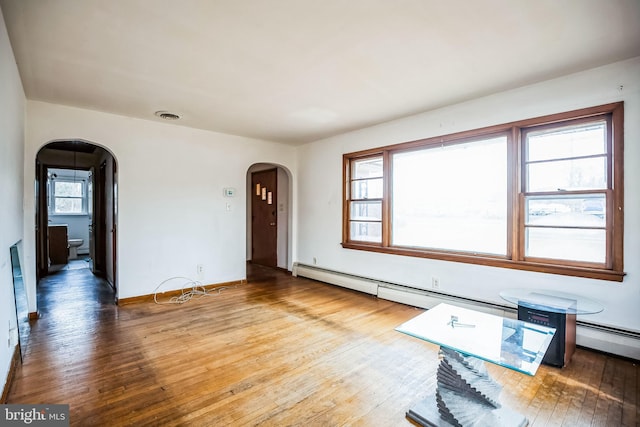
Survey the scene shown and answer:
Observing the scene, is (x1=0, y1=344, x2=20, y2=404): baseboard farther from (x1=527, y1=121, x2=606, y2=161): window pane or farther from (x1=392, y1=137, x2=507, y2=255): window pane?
(x1=527, y1=121, x2=606, y2=161): window pane

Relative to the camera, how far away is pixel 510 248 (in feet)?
10.6

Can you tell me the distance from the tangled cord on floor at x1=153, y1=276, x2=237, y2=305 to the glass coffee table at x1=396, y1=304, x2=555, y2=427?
3424 millimetres

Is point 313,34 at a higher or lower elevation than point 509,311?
higher

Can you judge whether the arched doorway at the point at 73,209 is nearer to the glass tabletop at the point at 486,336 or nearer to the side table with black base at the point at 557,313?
the glass tabletop at the point at 486,336

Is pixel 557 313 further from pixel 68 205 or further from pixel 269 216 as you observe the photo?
pixel 68 205

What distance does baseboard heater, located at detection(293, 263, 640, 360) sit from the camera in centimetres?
257

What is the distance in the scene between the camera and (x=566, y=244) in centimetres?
293

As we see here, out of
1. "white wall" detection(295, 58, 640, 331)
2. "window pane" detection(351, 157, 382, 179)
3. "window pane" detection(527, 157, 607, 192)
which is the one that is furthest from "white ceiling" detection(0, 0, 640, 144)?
"window pane" detection(351, 157, 382, 179)

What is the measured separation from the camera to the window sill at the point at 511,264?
8.69ft

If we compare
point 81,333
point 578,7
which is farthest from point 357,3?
point 81,333

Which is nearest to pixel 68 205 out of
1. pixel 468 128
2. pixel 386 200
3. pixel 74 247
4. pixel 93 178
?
pixel 74 247

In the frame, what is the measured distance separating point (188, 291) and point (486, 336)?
160 inches

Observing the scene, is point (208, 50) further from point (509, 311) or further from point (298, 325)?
point (509, 311)

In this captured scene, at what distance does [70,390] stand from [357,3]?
10.5 feet
